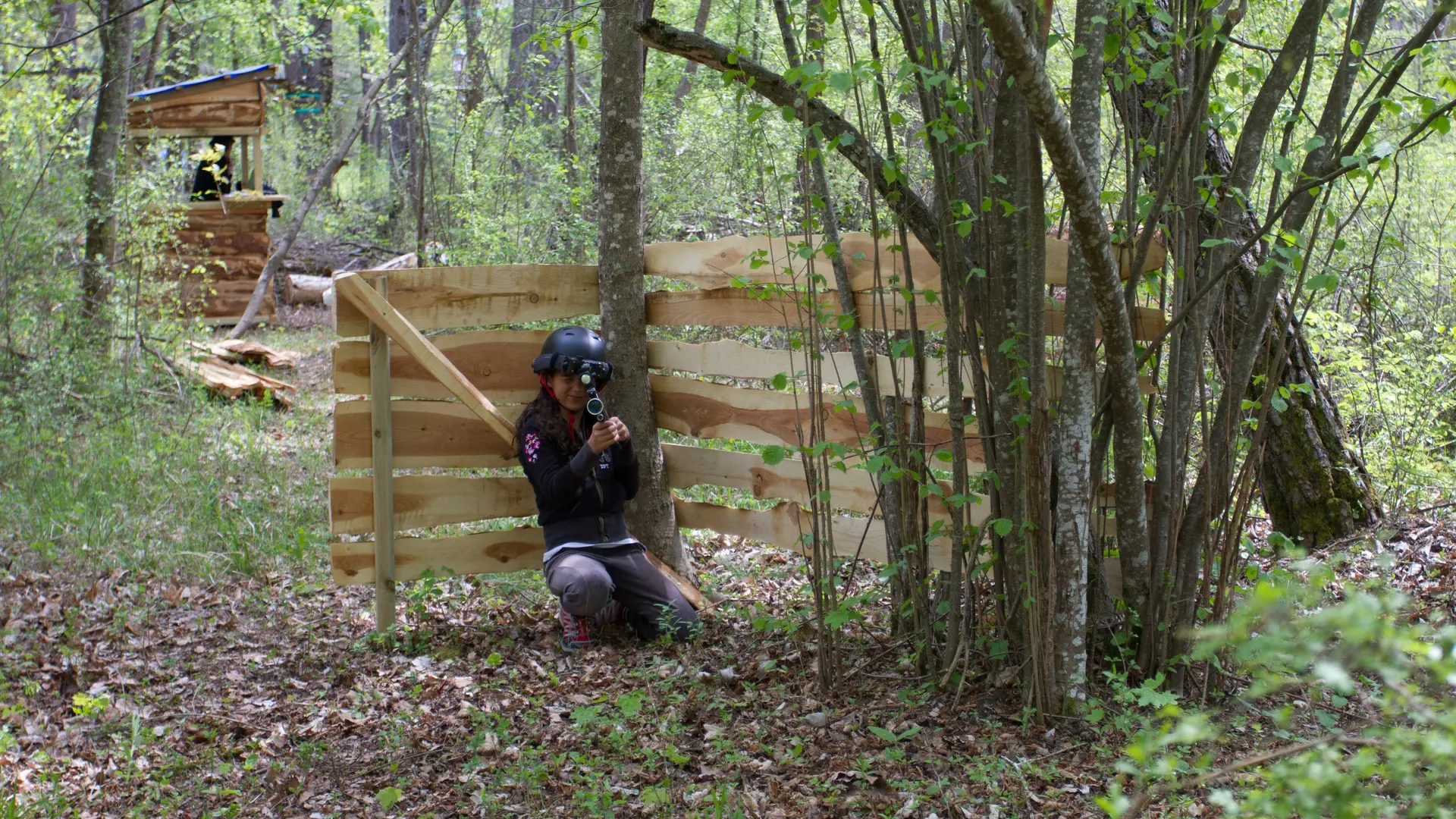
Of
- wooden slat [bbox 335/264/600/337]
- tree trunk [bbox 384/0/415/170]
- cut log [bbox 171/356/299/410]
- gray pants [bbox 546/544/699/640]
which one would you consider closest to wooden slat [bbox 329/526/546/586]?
gray pants [bbox 546/544/699/640]

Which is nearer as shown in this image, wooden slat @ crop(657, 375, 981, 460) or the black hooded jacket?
wooden slat @ crop(657, 375, 981, 460)

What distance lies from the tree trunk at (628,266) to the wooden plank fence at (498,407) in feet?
0.37

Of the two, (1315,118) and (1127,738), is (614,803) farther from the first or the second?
(1315,118)

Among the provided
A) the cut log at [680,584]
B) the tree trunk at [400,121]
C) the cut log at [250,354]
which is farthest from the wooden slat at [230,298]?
the cut log at [680,584]

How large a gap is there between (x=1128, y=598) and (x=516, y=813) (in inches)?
85.7

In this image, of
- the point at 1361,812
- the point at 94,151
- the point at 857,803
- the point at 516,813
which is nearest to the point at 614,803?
the point at 516,813

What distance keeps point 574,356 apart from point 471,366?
623 mm

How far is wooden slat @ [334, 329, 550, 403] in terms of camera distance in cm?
500

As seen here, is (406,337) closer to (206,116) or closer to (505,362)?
(505,362)

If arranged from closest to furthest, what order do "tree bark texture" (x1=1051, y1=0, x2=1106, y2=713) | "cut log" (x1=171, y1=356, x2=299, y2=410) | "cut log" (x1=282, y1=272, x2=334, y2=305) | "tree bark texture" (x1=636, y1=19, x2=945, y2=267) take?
1. "tree bark texture" (x1=1051, y1=0, x2=1106, y2=713)
2. "tree bark texture" (x1=636, y1=19, x2=945, y2=267)
3. "cut log" (x1=171, y1=356, x2=299, y2=410)
4. "cut log" (x1=282, y1=272, x2=334, y2=305)

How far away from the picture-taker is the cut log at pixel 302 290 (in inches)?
618

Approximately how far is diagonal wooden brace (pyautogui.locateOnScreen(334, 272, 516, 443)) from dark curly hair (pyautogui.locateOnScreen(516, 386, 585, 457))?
0.16 metres

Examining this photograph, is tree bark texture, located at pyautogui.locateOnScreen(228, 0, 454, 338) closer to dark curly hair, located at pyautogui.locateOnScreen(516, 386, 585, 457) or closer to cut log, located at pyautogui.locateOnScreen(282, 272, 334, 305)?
cut log, located at pyautogui.locateOnScreen(282, 272, 334, 305)

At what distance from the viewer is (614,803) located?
3.36m
